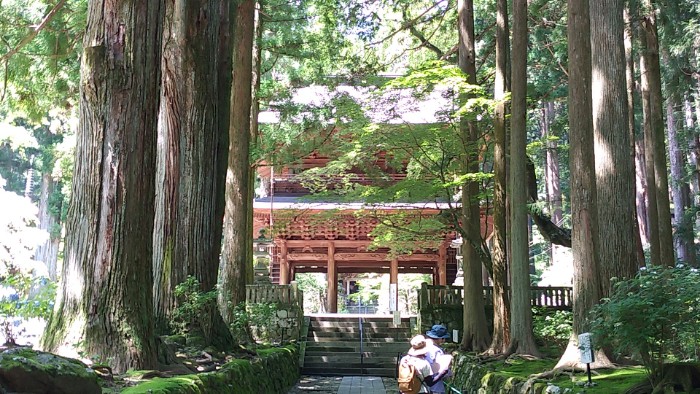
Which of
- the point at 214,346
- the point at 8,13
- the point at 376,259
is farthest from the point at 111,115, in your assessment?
the point at 376,259

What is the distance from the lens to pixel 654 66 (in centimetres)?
1385

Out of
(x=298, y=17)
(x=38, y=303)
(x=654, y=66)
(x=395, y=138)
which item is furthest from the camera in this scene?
(x=298, y=17)

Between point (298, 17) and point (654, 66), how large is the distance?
28.2 feet

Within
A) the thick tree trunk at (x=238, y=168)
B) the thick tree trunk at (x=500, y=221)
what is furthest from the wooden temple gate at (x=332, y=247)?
the thick tree trunk at (x=500, y=221)

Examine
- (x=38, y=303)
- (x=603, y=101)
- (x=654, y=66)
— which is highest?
(x=654, y=66)

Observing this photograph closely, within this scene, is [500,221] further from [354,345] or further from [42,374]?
[42,374]

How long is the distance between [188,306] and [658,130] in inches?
411

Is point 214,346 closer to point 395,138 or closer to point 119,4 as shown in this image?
point 119,4

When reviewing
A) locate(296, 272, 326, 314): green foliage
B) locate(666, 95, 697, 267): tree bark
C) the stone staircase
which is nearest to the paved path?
the stone staircase

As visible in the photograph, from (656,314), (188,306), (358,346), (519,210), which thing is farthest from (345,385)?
(656,314)

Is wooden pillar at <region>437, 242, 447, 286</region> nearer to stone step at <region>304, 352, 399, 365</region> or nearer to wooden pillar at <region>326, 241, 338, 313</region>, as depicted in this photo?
wooden pillar at <region>326, 241, 338, 313</region>

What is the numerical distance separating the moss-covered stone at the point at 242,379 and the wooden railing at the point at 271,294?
113 inches

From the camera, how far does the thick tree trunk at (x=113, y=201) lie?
221 inches

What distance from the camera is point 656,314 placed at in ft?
15.5
